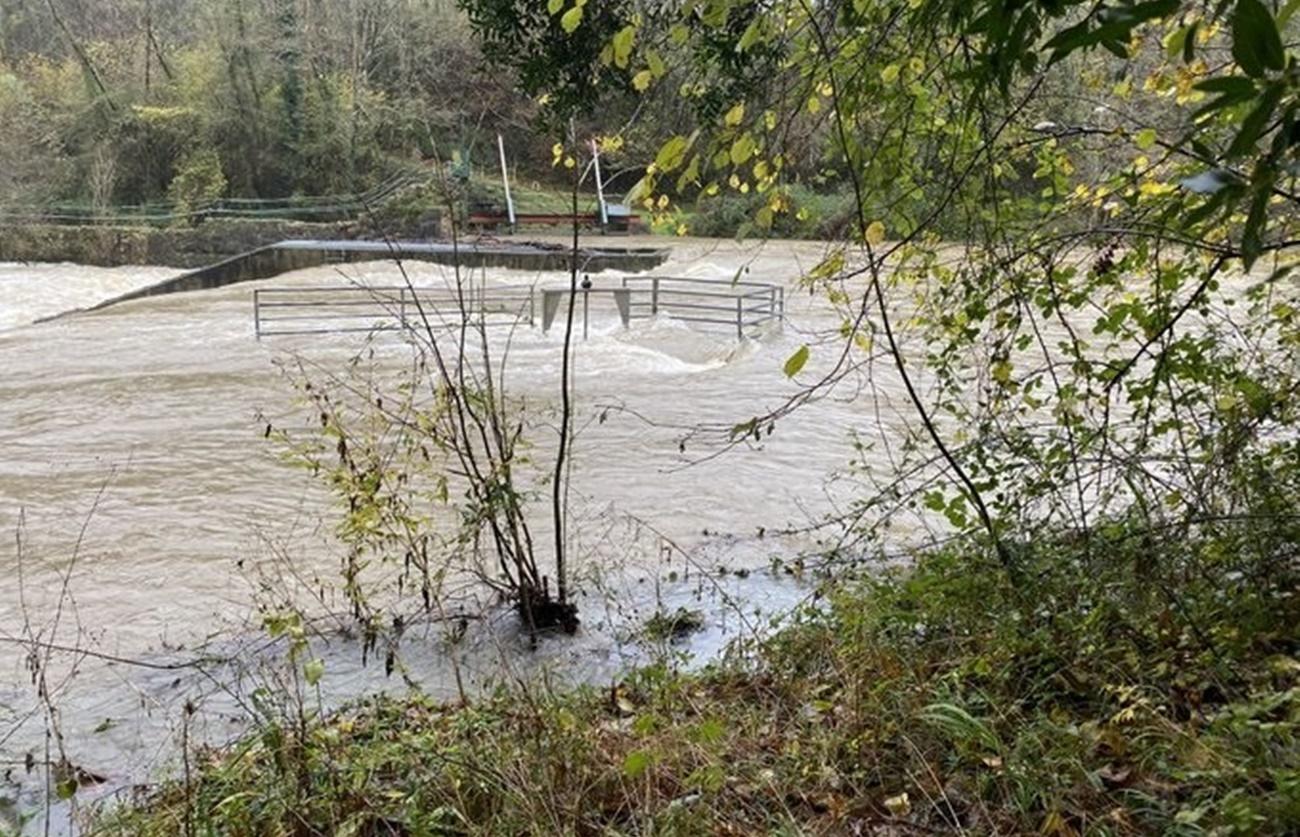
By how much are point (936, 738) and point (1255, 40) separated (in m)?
1.95

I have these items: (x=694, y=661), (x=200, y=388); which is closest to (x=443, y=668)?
(x=694, y=661)

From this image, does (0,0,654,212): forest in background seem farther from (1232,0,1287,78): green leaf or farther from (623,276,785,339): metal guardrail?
(1232,0,1287,78): green leaf

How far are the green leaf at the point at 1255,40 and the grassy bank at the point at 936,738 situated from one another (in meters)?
1.30

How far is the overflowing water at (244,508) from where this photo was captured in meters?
4.36

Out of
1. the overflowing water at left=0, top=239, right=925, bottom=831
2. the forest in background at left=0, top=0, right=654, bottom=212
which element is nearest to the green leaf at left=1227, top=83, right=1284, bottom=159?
the overflowing water at left=0, top=239, right=925, bottom=831

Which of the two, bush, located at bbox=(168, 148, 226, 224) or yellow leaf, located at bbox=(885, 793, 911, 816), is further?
bush, located at bbox=(168, 148, 226, 224)

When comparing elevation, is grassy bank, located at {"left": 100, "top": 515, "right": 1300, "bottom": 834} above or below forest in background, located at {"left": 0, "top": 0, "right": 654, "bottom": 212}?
below

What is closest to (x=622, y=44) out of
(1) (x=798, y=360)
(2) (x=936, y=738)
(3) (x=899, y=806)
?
(1) (x=798, y=360)

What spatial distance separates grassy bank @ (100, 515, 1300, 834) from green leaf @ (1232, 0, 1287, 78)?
51.1 inches

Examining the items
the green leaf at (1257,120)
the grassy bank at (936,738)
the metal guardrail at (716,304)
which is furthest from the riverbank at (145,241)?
the green leaf at (1257,120)

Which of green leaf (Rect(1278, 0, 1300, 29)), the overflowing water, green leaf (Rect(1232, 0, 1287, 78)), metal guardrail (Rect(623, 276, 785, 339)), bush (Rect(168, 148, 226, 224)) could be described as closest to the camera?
green leaf (Rect(1232, 0, 1287, 78))

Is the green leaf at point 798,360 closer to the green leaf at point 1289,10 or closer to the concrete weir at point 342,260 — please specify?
the green leaf at point 1289,10

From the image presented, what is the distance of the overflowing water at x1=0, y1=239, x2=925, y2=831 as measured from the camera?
4.36 m

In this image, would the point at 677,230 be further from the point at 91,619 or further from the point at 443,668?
the point at 91,619
